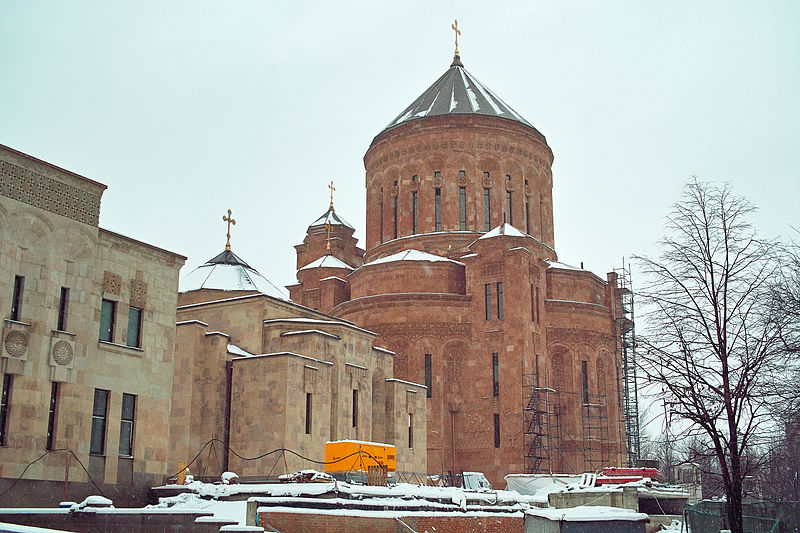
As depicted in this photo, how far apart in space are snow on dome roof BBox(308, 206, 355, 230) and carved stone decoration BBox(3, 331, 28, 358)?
1319 inches

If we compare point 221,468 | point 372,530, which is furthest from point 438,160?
point 372,530

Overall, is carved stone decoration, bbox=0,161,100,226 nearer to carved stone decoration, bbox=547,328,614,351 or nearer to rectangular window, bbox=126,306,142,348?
rectangular window, bbox=126,306,142,348

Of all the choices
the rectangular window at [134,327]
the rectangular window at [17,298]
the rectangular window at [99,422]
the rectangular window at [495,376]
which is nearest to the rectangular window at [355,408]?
the rectangular window at [495,376]

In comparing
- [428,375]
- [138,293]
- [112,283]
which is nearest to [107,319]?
[112,283]

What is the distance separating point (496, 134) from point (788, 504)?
92.2 feet

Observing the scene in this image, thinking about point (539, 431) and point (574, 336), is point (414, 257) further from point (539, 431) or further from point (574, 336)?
point (539, 431)

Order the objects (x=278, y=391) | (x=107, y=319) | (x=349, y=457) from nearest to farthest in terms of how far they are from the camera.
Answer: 1. (x=107, y=319)
2. (x=349, y=457)
3. (x=278, y=391)

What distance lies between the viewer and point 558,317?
127ft

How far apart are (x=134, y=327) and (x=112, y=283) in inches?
56.3

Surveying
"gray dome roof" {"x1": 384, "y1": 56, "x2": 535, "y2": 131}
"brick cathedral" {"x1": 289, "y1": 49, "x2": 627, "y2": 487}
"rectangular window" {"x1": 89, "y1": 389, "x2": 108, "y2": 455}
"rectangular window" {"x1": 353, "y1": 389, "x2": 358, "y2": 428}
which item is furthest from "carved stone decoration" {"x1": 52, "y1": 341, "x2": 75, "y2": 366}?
"gray dome roof" {"x1": 384, "y1": 56, "x2": 535, "y2": 131}

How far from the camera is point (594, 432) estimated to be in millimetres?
37844

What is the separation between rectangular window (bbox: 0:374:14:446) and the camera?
1856cm

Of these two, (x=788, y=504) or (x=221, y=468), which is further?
(x=221, y=468)

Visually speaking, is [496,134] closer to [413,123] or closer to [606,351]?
[413,123]
